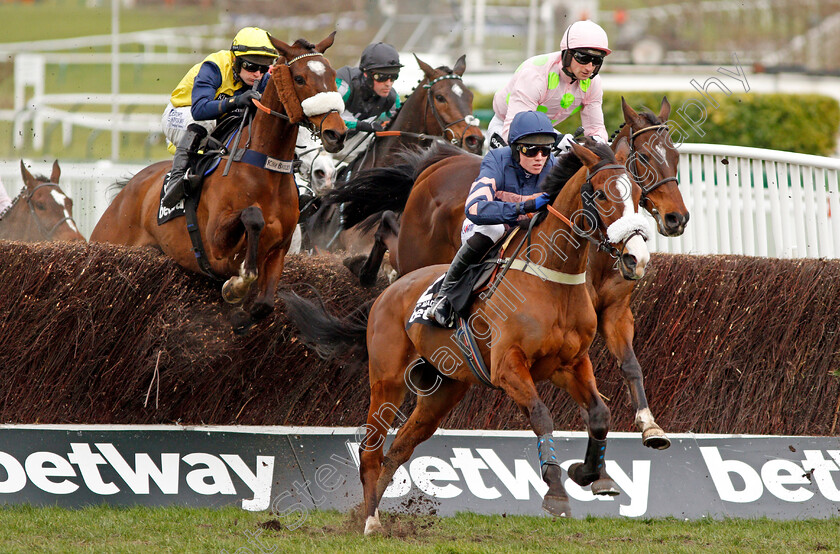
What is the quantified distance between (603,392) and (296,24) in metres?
16.2

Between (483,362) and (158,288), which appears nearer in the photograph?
(483,362)

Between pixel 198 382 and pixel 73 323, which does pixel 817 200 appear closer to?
pixel 198 382

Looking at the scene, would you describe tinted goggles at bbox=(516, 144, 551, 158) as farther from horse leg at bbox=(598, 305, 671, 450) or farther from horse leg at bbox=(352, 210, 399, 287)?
horse leg at bbox=(352, 210, 399, 287)

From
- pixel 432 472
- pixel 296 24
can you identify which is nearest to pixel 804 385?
pixel 432 472

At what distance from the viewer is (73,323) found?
6293mm

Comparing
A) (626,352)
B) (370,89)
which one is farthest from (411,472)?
(370,89)

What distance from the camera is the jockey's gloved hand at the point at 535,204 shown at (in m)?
4.90

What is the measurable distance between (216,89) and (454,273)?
8.03ft

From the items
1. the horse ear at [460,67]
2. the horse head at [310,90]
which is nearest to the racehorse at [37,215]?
the horse ear at [460,67]

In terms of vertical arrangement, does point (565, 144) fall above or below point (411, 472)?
above

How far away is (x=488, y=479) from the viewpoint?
6.13 meters

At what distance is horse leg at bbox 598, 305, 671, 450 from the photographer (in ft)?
17.4

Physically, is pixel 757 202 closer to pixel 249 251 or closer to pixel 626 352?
pixel 626 352

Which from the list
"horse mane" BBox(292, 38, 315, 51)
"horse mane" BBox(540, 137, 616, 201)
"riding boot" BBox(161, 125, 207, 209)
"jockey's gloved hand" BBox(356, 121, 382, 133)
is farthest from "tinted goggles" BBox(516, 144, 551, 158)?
"jockey's gloved hand" BBox(356, 121, 382, 133)
